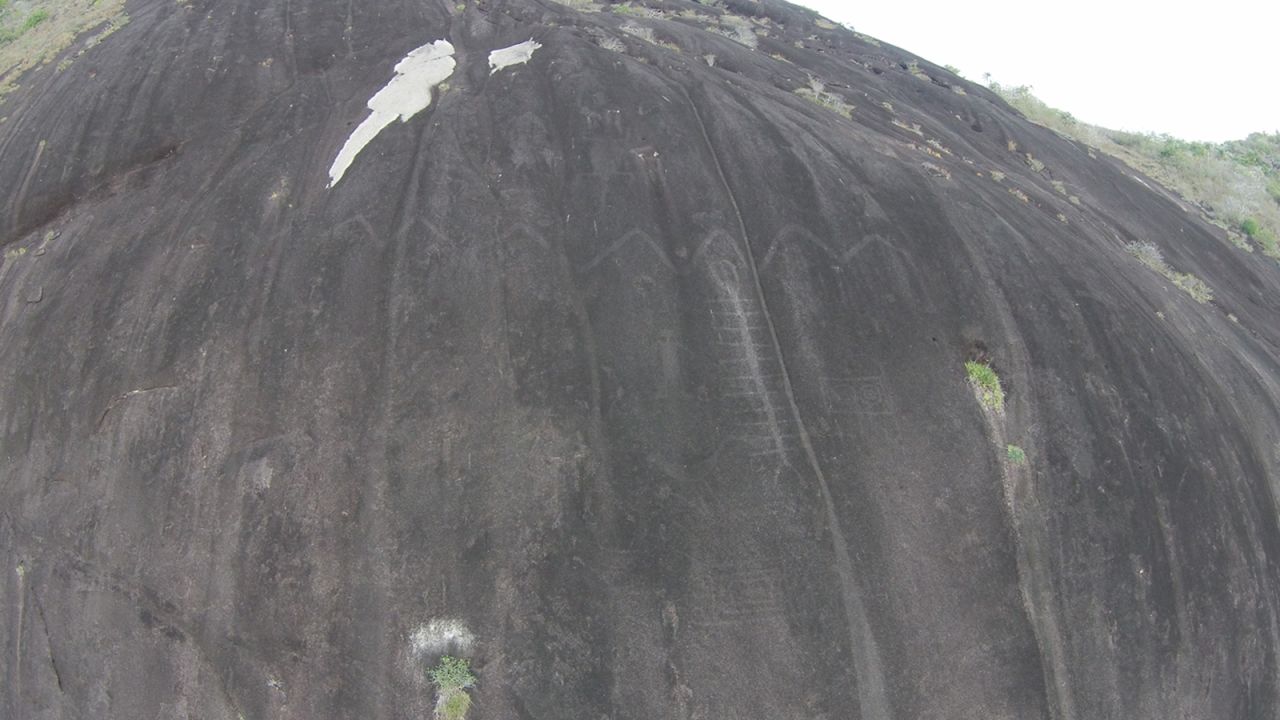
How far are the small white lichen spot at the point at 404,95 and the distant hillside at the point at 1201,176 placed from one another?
21.2 m

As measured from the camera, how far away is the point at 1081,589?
317 inches

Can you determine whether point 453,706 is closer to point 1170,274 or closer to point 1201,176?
point 1170,274

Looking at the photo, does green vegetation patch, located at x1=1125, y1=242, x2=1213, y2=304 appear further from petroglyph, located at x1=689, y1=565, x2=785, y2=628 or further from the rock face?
petroglyph, located at x1=689, y1=565, x2=785, y2=628

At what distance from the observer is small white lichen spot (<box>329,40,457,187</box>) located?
10.7 meters

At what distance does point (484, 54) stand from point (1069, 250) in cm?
1047

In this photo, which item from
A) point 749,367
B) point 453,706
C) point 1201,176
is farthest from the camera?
point 1201,176

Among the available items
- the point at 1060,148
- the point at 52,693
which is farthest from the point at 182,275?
the point at 1060,148

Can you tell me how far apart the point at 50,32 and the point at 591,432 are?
2044cm

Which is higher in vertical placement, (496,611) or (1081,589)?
(1081,589)

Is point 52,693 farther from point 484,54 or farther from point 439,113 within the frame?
point 484,54

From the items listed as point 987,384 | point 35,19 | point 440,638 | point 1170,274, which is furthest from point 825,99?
point 35,19

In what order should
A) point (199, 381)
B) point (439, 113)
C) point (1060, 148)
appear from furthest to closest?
1. point (1060, 148)
2. point (439, 113)
3. point (199, 381)

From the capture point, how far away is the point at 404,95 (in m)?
11.7

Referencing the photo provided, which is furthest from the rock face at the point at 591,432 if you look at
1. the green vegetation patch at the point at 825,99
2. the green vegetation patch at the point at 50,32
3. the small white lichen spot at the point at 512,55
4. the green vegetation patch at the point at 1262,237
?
the green vegetation patch at the point at 1262,237
